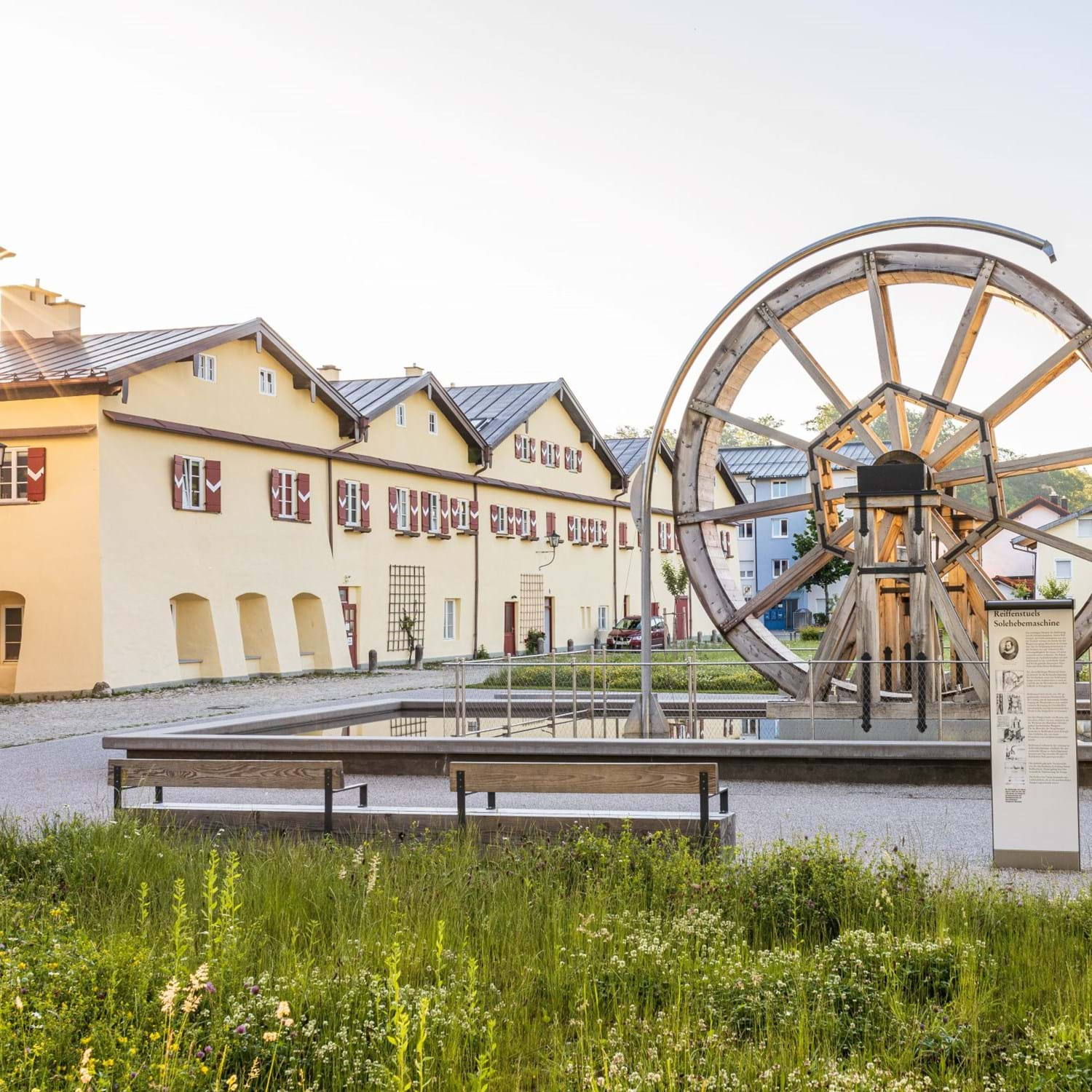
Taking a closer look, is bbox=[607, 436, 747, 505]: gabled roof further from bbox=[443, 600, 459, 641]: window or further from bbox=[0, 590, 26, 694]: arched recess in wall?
bbox=[0, 590, 26, 694]: arched recess in wall

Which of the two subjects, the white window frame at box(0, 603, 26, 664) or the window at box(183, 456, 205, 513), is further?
the window at box(183, 456, 205, 513)

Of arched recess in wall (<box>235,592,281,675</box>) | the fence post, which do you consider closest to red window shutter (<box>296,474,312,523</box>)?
arched recess in wall (<box>235,592,281,675</box>)

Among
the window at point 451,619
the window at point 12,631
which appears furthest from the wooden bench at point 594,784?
the window at point 451,619

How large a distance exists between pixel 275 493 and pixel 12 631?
6857 mm

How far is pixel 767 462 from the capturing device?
2926 inches

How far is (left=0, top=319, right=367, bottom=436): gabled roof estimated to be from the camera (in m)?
26.2

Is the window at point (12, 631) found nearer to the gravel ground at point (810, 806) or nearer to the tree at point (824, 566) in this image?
the gravel ground at point (810, 806)

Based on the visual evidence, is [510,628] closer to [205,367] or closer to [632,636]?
[632,636]

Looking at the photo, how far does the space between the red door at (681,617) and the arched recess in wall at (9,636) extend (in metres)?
31.8

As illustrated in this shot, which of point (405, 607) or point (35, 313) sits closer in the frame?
point (35, 313)

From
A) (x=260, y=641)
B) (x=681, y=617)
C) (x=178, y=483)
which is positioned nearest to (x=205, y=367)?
(x=178, y=483)

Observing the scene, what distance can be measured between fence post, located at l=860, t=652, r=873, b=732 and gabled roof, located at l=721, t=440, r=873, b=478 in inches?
2248

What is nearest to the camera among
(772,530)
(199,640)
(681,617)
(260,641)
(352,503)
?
(199,640)

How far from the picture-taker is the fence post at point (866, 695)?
1370 centimetres
